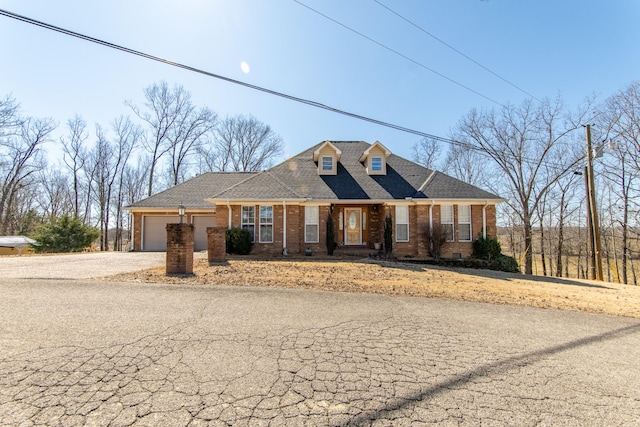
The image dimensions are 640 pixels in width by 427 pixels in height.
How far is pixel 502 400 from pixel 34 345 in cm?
497

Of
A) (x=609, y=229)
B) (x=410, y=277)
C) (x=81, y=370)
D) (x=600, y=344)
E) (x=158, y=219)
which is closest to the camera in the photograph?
(x=81, y=370)

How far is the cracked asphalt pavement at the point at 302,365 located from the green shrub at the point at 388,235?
9.49m

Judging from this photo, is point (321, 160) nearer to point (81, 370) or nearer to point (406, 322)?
point (406, 322)

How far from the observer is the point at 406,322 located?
15.2 feet

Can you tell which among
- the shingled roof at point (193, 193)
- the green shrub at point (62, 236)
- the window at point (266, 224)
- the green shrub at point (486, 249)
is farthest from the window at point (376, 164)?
the green shrub at point (62, 236)

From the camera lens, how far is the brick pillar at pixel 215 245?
1130 centimetres

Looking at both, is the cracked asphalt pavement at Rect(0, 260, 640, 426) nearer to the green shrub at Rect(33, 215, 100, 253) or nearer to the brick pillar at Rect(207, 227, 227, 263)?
the brick pillar at Rect(207, 227, 227, 263)

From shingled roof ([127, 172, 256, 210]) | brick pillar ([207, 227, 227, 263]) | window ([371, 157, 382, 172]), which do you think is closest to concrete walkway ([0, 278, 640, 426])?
brick pillar ([207, 227, 227, 263])

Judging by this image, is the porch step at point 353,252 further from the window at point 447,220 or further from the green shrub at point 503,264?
the green shrub at point 503,264

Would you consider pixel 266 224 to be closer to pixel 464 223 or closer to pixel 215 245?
pixel 215 245

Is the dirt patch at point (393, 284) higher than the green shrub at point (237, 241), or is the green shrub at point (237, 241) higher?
the green shrub at point (237, 241)

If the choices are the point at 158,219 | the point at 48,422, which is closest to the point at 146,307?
the point at 48,422

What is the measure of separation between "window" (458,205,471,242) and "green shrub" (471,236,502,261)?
1.85 feet

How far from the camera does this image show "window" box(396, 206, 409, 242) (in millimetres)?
15539
